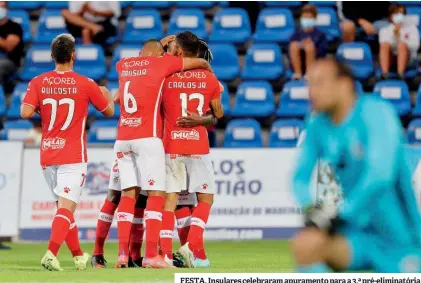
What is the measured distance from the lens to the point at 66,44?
873cm

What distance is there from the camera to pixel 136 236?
9.46 metres

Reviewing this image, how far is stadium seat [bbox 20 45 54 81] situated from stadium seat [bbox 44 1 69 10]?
134cm

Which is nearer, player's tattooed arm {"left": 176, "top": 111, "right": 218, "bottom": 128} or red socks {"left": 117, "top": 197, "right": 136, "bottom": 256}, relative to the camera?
red socks {"left": 117, "top": 197, "right": 136, "bottom": 256}

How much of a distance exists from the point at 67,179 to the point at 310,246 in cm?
464

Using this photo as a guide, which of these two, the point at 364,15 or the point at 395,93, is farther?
the point at 364,15

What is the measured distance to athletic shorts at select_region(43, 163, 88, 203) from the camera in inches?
345

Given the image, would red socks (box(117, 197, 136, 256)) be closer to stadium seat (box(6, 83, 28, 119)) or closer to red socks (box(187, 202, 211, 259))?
red socks (box(187, 202, 211, 259))

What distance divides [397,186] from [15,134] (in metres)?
10.6

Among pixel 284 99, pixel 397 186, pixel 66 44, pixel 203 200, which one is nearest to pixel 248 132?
pixel 284 99

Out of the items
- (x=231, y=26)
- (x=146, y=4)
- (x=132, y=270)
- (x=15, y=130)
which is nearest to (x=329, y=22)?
(x=231, y=26)

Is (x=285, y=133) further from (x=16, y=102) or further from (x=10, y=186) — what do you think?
(x=16, y=102)


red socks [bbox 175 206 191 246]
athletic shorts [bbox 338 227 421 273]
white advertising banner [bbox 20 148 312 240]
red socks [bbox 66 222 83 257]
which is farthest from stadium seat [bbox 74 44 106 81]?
athletic shorts [bbox 338 227 421 273]

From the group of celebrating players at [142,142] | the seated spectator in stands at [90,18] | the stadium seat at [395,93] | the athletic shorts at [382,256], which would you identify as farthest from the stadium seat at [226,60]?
the athletic shorts at [382,256]

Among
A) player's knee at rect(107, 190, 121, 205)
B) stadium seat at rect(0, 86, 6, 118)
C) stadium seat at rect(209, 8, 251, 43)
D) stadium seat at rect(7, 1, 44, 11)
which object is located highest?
stadium seat at rect(7, 1, 44, 11)
